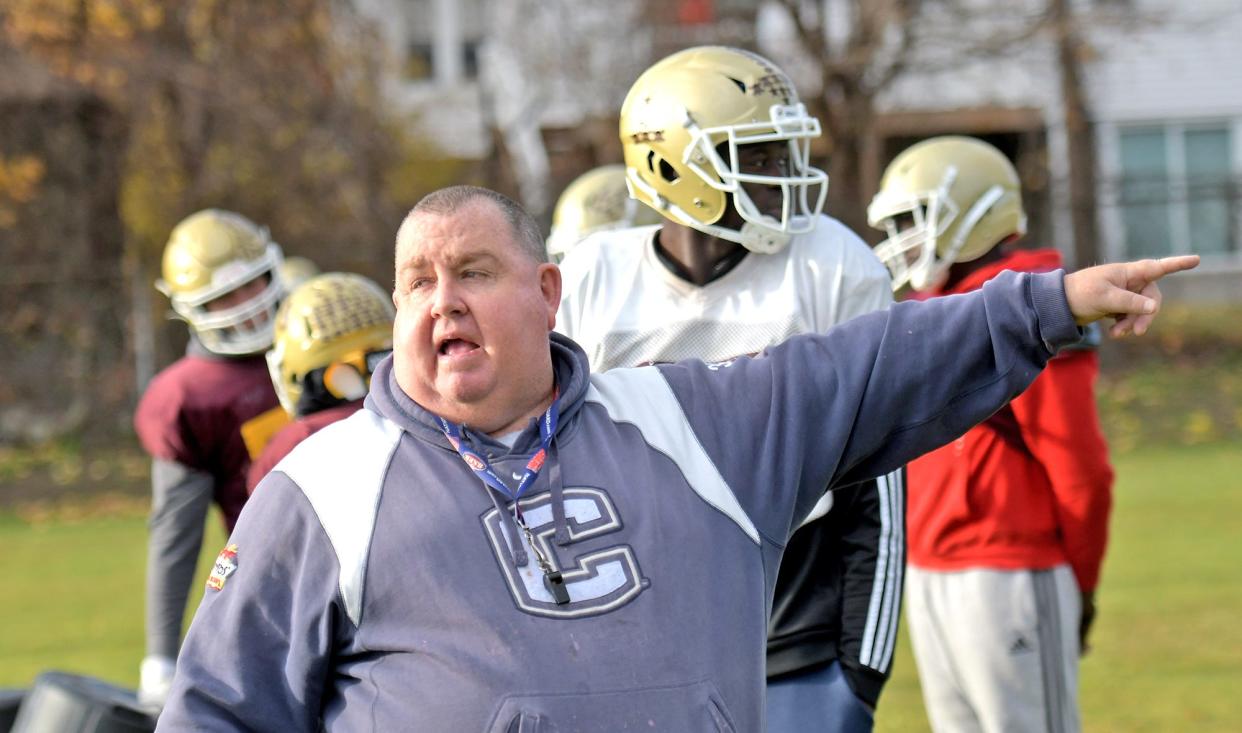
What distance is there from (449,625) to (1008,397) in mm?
1071

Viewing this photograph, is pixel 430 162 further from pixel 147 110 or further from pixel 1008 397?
pixel 1008 397

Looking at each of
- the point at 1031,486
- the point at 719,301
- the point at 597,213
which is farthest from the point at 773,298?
the point at 597,213

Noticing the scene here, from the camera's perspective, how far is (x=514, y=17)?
22.6m

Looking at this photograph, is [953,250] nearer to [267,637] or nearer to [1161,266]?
[1161,266]

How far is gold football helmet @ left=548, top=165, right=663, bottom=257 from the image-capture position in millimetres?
7312

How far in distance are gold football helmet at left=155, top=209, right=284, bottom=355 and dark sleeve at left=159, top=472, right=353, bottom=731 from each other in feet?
11.7

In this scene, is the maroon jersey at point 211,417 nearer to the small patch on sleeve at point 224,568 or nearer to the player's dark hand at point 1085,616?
the player's dark hand at point 1085,616

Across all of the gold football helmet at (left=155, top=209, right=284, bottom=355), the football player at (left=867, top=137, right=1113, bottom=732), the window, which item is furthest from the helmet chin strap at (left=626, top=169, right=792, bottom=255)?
the window

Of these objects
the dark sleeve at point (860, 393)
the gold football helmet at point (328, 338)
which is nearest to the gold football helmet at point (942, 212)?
the gold football helmet at point (328, 338)

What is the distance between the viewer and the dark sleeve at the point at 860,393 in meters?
3.03

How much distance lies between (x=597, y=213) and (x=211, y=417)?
204 cm

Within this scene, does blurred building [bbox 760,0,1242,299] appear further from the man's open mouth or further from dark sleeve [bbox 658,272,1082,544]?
the man's open mouth

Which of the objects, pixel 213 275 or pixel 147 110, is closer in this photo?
pixel 213 275

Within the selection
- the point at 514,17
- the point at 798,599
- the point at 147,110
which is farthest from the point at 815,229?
the point at 514,17
